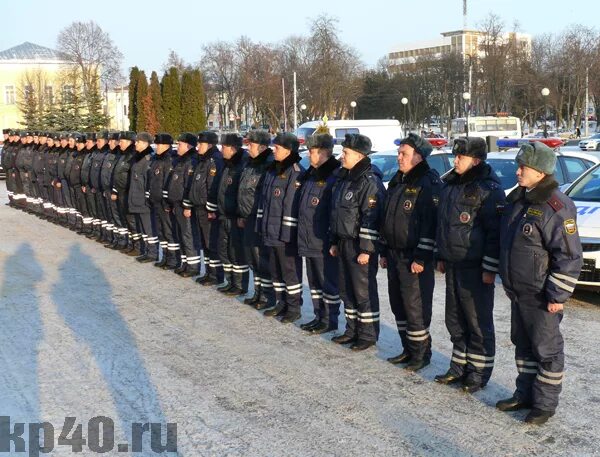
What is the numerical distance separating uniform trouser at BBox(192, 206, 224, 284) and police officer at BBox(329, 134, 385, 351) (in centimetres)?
302

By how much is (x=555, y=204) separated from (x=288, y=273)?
358 cm

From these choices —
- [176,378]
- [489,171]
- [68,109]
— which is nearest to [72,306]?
[176,378]

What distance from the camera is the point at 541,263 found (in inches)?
197

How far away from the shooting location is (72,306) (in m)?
8.71

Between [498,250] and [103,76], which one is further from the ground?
[103,76]

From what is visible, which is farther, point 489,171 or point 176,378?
point 176,378

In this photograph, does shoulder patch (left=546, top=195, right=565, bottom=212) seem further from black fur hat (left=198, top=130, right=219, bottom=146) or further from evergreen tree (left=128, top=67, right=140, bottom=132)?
evergreen tree (left=128, top=67, right=140, bottom=132)

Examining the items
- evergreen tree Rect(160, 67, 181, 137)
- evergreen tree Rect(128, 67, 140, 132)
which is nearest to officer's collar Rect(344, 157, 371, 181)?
evergreen tree Rect(160, 67, 181, 137)

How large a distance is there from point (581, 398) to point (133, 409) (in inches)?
132

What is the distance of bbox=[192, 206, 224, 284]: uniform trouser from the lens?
9.69 meters

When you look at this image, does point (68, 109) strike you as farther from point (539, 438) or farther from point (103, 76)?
point (539, 438)

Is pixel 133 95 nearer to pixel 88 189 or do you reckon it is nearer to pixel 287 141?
pixel 88 189

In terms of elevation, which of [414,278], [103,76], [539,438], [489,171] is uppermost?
[103,76]

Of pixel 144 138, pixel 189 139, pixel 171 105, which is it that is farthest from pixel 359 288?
pixel 171 105
